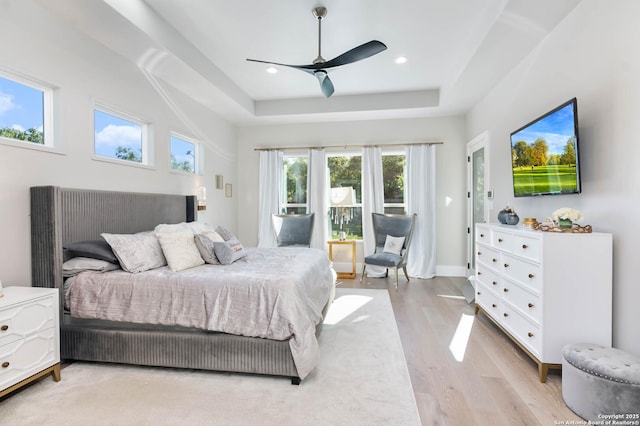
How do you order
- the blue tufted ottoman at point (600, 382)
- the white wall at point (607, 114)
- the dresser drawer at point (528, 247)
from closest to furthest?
the blue tufted ottoman at point (600, 382) → the white wall at point (607, 114) → the dresser drawer at point (528, 247)

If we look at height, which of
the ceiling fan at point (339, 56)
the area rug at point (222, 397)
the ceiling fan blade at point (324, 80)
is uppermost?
the ceiling fan at point (339, 56)

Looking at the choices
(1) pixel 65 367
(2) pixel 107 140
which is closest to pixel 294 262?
(1) pixel 65 367

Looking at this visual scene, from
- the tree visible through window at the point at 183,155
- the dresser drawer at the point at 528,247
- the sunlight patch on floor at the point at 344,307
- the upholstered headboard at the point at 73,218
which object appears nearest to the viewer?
the dresser drawer at the point at 528,247

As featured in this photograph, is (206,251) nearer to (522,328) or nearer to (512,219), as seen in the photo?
(522,328)

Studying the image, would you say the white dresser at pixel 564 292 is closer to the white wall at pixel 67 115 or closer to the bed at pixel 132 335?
the bed at pixel 132 335

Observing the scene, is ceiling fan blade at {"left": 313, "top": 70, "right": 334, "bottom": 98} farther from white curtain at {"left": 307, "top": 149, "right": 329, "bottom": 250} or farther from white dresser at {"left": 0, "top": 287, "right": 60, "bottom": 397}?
white dresser at {"left": 0, "top": 287, "right": 60, "bottom": 397}

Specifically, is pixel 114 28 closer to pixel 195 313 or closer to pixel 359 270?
pixel 195 313

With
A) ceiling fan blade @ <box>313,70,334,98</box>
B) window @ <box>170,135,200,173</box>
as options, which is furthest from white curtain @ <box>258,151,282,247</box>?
ceiling fan blade @ <box>313,70,334,98</box>

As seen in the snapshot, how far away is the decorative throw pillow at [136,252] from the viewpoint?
2.59 meters

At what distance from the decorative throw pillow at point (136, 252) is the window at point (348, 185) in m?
3.44

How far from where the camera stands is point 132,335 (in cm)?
236

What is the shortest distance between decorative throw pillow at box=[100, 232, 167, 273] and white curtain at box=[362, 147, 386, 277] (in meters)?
3.52

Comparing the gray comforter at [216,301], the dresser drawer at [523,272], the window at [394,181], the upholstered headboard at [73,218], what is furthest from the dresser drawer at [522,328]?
the upholstered headboard at [73,218]

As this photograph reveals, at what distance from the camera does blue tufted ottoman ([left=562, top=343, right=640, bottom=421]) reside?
1.63 metres
